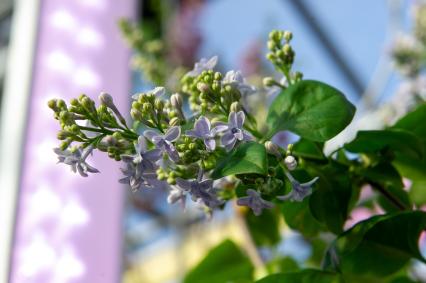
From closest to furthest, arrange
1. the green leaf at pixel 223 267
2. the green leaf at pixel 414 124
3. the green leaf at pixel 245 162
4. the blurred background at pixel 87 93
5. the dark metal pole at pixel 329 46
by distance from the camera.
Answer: the green leaf at pixel 245 162 → the green leaf at pixel 414 124 → the green leaf at pixel 223 267 → the blurred background at pixel 87 93 → the dark metal pole at pixel 329 46

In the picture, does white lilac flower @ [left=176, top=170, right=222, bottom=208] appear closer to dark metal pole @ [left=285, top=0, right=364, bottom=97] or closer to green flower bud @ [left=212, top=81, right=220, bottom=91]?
green flower bud @ [left=212, top=81, right=220, bottom=91]

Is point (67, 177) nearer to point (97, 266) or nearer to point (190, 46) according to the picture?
point (97, 266)

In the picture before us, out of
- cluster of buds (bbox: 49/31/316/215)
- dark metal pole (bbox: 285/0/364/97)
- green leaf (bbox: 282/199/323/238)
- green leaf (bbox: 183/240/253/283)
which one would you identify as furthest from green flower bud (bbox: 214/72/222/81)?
dark metal pole (bbox: 285/0/364/97)

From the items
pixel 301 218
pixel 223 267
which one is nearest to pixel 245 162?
pixel 301 218

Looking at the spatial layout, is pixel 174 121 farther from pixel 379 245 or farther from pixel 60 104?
pixel 379 245

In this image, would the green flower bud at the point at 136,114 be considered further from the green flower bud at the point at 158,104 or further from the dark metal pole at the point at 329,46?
the dark metal pole at the point at 329,46

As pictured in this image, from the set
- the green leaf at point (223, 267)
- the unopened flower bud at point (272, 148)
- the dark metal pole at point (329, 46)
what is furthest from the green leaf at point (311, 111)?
the dark metal pole at point (329, 46)

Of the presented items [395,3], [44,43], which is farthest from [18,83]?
[395,3]
